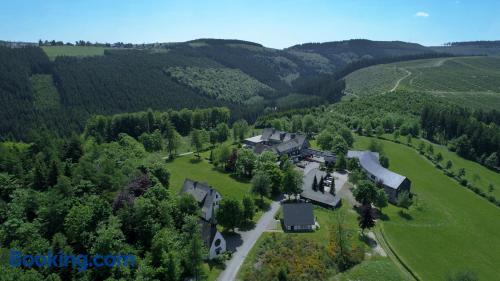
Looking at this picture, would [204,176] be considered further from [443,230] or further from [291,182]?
[443,230]

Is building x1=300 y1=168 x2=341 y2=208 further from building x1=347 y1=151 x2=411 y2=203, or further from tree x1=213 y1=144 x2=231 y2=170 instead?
tree x1=213 y1=144 x2=231 y2=170

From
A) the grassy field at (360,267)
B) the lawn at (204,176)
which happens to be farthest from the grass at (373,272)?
the lawn at (204,176)

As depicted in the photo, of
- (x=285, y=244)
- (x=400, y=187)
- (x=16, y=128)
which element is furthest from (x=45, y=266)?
(x=16, y=128)

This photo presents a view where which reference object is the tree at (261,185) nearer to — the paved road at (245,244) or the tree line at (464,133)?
the paved road at (245,244)

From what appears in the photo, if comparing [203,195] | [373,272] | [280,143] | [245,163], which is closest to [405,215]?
[373,272]

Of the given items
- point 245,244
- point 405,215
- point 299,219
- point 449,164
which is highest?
point 299,219
